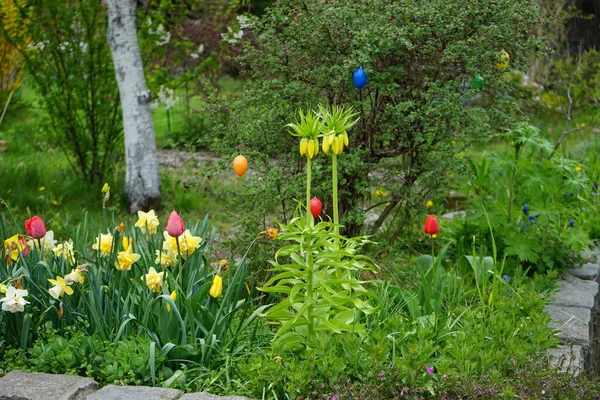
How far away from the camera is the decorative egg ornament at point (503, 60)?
3.63 m

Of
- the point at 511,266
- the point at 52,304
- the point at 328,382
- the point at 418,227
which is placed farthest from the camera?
the point at 418,227

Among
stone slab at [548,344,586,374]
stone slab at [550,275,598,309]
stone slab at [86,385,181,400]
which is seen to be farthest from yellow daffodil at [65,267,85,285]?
stone slab at [550,275,598,309]

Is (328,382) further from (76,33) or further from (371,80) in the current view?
(76,33)

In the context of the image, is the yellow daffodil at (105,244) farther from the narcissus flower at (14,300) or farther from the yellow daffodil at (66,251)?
the narcissus flower at (14,300)

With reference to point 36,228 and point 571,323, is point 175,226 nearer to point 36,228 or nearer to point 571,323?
point 36,228

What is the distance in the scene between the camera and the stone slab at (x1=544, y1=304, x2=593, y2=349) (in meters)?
3.37

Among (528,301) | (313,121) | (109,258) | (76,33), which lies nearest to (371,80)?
(313,121)

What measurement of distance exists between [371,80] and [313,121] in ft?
3.26

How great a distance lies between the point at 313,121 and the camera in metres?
2.80

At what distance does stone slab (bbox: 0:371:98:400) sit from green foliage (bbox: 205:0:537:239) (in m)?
1.46

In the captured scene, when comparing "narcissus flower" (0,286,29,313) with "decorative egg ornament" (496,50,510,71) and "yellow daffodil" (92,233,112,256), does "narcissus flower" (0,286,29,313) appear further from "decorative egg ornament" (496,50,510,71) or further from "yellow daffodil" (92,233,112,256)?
"decorative egg ornament" (496,50,510,71)

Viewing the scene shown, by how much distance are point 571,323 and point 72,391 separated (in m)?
2.31

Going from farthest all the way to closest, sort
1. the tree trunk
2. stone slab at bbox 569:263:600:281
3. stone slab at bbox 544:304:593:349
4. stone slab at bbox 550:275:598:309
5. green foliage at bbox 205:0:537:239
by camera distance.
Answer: the tree trunk, stone slab at bbox 569:263:600:281, stone slab at bbox 550:275:598:309, green foliage at bbox 205:0:537:239, stone slab at bbox 544:304:593:349

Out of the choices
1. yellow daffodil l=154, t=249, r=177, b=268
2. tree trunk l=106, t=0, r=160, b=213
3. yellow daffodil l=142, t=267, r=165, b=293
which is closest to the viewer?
yellow daffodil l=142, t=267, r=165, b=293
